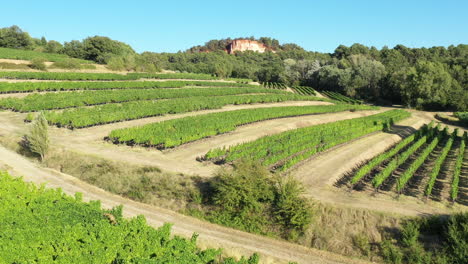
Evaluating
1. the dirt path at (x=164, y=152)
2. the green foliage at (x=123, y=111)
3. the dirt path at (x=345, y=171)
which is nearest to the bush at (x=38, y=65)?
the green foliage at (x=123, y=111)

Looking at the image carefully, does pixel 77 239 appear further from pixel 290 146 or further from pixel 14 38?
pixel 14 38

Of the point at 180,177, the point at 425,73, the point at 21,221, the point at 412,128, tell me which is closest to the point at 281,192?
the point at 180,177

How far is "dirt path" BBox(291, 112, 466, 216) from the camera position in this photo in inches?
760

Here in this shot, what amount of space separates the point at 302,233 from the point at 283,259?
2.39 metres

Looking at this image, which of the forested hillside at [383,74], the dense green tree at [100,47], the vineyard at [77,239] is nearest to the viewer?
the vineyard at [77,239]

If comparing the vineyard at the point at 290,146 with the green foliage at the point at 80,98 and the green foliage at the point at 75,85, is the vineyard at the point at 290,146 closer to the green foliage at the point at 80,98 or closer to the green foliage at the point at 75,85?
the green foliage at the point at 80,98

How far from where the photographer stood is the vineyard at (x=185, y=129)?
98.1ft

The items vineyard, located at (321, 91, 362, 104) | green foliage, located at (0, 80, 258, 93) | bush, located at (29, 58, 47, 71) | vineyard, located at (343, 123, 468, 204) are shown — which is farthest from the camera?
vineyard, located at (321, 91, 362, 104)

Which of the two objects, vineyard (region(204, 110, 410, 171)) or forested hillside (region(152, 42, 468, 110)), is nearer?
vineyard (region(204, 110, 410, 171))

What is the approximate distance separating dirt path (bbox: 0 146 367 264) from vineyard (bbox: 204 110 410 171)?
8351 millimetres

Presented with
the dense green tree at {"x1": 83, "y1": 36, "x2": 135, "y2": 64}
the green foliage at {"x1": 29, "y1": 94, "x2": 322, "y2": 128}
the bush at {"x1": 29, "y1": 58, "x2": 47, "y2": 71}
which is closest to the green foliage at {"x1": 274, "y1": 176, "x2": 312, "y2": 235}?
the green foliage at {"x1": 29, "y1": 94, "x2": 322, "y2": 128}

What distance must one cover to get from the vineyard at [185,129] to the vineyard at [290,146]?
4.19 m

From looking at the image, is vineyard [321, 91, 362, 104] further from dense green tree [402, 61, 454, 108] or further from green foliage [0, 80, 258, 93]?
green foliage [0, 80, 258, 93]

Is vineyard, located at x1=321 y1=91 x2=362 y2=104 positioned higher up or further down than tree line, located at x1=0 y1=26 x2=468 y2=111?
further down
